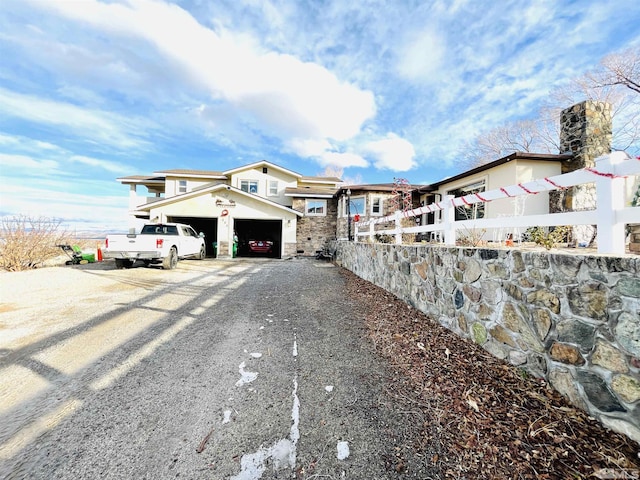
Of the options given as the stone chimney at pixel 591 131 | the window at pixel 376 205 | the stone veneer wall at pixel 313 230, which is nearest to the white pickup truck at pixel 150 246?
the stone veneer wall at pixel 313 230

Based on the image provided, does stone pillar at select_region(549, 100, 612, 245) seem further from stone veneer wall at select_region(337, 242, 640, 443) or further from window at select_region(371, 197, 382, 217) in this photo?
window at select_region(371, 197, 382, 217)

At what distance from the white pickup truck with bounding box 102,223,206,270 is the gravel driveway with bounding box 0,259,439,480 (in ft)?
12.0

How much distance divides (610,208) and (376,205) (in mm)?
14781

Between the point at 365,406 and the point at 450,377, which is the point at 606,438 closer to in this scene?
the point at 450,377

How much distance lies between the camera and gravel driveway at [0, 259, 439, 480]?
5.86ft

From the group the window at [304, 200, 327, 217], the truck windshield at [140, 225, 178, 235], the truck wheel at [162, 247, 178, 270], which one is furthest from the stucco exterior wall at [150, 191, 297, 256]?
the truck wheel at [162, 247, 178, 270]

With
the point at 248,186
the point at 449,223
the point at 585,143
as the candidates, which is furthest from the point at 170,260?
the point at 585,143

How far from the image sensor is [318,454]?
6.09ft

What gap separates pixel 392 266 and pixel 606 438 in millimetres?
4107

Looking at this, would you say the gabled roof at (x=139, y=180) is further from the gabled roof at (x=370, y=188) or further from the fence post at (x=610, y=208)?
the fence post at (x=610, y=208)

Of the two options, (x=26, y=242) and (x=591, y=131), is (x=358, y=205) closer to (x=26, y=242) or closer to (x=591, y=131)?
(x=591, y=131)

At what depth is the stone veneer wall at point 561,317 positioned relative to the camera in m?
1.79

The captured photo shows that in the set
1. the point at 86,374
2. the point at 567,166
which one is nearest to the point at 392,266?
the point at 86,374

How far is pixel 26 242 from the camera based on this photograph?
953 cm
